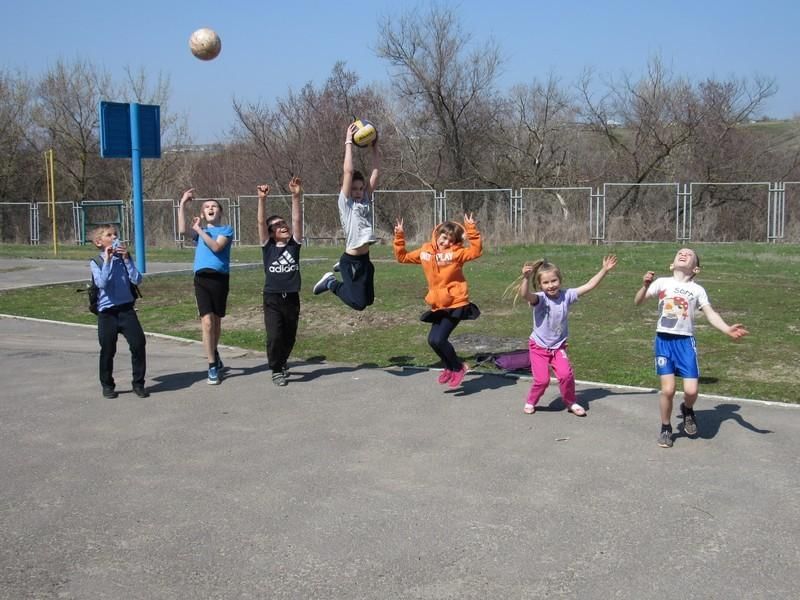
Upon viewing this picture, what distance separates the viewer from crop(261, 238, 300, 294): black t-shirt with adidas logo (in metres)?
8.45

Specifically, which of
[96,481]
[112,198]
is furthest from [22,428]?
[112,198]

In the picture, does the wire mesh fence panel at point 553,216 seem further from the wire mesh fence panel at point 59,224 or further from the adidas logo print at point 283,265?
the adidas logo print at point 283,265

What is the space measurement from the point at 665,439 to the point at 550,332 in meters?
1.43

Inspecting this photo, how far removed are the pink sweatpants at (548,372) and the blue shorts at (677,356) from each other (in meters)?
0.85

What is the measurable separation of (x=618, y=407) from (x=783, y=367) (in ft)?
8.41

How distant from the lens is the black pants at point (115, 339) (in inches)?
315

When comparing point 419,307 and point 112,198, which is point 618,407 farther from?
point 112,198

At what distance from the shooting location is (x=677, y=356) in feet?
20.7

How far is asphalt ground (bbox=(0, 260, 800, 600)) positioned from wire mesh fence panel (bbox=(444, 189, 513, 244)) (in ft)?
77.1

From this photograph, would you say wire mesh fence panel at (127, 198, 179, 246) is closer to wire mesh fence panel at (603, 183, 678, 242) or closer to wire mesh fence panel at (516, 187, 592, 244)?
wire mesh fence panel at (516, 187, 592, 244)

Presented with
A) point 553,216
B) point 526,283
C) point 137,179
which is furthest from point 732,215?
point 526,283

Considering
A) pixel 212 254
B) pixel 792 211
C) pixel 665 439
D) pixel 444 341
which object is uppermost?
pixel 792 211

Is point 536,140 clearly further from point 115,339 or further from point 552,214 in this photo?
point 115,339

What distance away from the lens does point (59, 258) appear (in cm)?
2698
